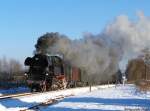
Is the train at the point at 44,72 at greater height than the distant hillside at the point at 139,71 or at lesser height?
lesser

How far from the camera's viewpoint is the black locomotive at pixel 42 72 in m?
44.5

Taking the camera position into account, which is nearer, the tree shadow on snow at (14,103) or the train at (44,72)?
the tree shadow on snow at (14,103)

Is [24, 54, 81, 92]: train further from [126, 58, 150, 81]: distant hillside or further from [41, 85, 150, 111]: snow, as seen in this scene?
[126, 58, 150, 81]: distant hillside

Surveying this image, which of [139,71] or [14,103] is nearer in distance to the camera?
[14,103]

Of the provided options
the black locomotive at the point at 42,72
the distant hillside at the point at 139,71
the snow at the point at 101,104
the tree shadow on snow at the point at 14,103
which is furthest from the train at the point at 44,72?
the distant hillside at the point at 139,71

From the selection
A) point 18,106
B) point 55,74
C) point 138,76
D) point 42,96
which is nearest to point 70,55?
point 55,74

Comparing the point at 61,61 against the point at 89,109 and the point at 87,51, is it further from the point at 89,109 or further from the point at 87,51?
the point at 89,109

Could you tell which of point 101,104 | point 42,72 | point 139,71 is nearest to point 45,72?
point 42,72

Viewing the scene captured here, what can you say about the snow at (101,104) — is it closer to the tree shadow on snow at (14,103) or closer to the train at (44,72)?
the tree shadow on snow at (14,103)

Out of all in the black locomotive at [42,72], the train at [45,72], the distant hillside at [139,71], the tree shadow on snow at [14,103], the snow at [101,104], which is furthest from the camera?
the distant hillside at [139,71]

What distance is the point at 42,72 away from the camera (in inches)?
1775

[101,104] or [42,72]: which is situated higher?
[42,72]

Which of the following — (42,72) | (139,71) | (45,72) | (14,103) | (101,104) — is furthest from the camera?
(139,71)

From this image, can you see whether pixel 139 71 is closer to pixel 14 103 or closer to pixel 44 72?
pixel 44 72
